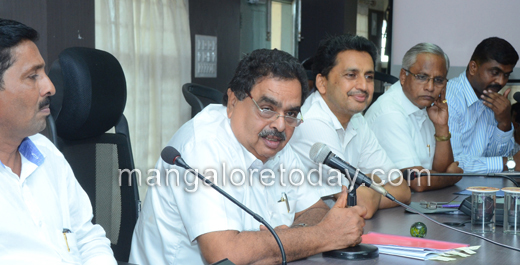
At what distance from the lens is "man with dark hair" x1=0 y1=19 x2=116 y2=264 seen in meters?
1.30

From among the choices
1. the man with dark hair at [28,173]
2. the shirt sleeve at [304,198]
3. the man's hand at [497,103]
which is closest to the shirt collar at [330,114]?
the shirt sleeve at [304,198]

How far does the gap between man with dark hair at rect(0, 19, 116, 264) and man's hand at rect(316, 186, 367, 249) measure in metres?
0.62

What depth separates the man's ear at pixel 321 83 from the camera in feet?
7.65

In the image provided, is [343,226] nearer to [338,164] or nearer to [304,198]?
[338,164]

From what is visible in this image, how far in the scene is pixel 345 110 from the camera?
225cm

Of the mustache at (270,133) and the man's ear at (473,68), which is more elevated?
the man's ear at (473,68)

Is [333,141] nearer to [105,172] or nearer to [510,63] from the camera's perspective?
[105,172]

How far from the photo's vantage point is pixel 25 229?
1.30 metres

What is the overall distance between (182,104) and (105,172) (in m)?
1.60

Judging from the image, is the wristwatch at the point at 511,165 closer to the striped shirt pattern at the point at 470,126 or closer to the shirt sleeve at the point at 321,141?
the striped shirt pattern at the point at 470,126

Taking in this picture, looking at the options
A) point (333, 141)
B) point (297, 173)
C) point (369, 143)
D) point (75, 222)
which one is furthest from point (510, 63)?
point (75, 222)

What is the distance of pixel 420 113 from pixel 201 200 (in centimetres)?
182

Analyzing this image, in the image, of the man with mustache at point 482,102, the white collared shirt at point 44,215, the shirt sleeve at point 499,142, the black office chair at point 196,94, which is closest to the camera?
the white collared shirt at point 44,215

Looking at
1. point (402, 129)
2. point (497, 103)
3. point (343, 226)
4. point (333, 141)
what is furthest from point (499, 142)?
point (343, 226)
